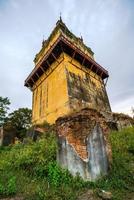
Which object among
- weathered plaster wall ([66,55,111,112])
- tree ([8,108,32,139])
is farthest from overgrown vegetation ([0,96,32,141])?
weathered plaster wall ([66,55,111,112])

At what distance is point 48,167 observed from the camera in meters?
7.61

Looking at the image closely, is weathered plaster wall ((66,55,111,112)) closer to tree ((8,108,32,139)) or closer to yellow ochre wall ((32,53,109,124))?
yellow ochre wall ((32,53,109,124))

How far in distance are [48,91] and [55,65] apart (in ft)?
7.82

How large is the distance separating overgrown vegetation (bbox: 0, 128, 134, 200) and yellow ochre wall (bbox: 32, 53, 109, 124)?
7.50m

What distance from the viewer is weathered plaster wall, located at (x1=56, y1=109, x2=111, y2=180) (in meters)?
6.99

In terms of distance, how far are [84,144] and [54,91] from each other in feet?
37.2

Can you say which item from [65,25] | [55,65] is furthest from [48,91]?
[65,25]

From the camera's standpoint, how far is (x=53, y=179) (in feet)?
22.5

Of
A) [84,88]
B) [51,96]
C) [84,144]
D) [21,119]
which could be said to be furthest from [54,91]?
[84,144]

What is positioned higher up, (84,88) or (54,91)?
(84,88)

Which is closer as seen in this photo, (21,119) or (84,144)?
(84,144)

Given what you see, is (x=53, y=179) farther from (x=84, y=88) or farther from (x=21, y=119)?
(x=21, y=119)

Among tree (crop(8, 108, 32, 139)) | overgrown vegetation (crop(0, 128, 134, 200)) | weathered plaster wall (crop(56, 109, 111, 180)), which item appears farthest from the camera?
tree (crop(8, 108, 32, 139))

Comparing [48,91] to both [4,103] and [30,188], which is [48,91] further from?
→ [30,188]
